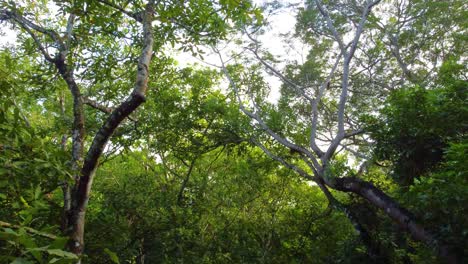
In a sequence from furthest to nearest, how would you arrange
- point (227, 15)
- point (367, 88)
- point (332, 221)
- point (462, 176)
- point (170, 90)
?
point (367, 88), point (332, 221), point (170, 90), point (462, 176), point (227, 15)

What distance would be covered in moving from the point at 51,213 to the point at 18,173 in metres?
1.89

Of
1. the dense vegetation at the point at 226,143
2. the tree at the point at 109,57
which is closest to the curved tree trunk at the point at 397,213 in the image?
the dense vegetation at the point at 226,143

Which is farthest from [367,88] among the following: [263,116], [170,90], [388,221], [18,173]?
[18,173]

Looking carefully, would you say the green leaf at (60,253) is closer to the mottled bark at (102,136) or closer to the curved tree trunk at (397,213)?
the mottled bark at (102,136)

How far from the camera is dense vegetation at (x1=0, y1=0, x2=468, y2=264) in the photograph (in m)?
2.96

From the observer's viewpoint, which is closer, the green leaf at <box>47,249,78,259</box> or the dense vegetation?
the green leaf at <box>47,249,78,259</box>

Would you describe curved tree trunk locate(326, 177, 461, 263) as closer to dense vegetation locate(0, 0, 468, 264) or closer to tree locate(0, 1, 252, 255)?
dense vegetation locate(0, 0, 468, 264)

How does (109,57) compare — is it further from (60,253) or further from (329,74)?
(329,74)

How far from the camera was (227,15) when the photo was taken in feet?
9.29

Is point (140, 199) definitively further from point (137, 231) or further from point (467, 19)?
point (467, 19)

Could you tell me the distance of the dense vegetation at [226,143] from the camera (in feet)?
9.71

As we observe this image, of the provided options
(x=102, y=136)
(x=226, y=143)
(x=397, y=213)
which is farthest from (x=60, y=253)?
(x=226, y=143)

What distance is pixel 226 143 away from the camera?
7.96 meters

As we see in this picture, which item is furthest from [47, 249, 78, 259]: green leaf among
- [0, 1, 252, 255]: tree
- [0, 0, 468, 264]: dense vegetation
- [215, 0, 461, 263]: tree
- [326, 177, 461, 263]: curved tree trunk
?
[215, 0, 461, 263]: tree
